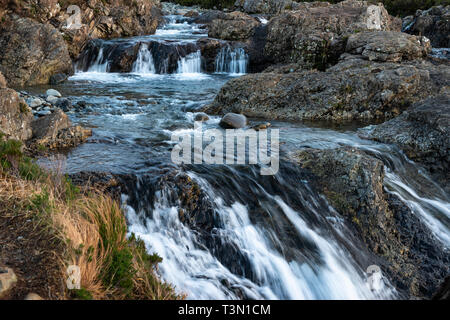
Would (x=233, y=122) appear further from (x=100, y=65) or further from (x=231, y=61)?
(x=100, y=65)

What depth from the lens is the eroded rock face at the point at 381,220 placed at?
541cm

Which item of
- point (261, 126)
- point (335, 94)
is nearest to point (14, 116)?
point (261, 126)

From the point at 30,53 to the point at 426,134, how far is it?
14.7 metres

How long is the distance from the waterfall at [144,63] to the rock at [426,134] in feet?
42.9

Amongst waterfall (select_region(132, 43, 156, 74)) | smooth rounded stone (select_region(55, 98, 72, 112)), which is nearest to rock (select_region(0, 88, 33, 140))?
smooth rounded stone (select_region(55, 98, 72, 112))

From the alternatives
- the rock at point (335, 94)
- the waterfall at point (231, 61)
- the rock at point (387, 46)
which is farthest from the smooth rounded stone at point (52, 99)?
the rock at point (387, 46)

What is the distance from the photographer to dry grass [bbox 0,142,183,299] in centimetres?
369

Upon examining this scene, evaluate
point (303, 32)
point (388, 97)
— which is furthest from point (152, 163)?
point (303, 32)

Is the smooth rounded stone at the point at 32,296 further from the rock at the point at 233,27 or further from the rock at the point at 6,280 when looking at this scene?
the rock at the point at 233,27

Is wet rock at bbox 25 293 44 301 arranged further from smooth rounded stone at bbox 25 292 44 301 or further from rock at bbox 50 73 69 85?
rock at bbox 50 73 69 85

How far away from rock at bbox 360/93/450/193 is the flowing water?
0.30 metres

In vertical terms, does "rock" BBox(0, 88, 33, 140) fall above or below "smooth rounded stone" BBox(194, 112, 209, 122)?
above

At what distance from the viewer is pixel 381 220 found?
599 cm

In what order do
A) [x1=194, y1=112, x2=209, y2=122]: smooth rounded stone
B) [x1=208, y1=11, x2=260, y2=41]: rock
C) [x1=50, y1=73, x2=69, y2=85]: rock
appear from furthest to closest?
[x1=208, y1=11, x2=260, y2=41]: rock < [x1=50, y1=73, x2=69, y2=85]: rock < [x1=194, y1=112, x2=209, y2=122]: smooth rounded stone
